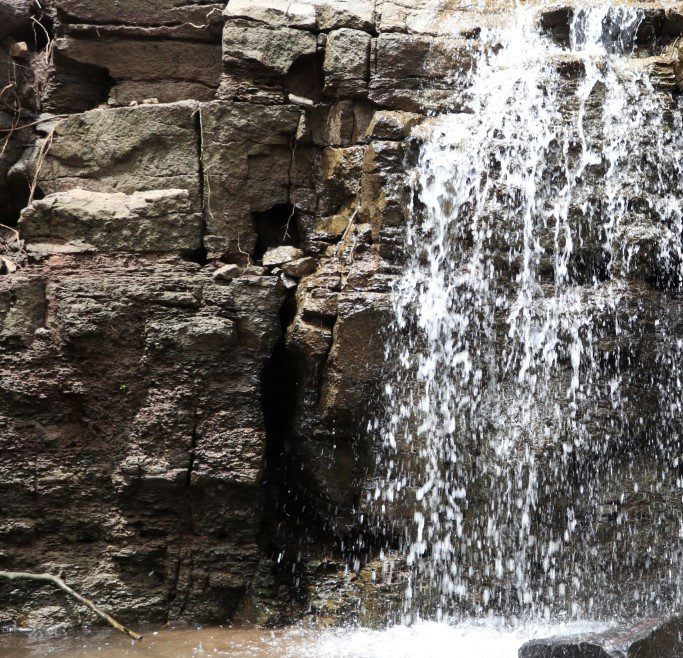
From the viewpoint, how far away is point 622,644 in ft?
12.7

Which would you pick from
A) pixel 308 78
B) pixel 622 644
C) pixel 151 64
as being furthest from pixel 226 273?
pixel 622 644

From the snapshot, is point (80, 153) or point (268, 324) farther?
point (80, 153)

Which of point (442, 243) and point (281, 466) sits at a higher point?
point (442, 243)

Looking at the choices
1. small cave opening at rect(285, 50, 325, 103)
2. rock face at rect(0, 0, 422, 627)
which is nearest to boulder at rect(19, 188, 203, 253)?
rock face at rect(0, 0, 422, 627)

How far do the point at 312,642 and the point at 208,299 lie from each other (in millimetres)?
2225

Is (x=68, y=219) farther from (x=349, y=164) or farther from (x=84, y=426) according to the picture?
(x=349, y=164)

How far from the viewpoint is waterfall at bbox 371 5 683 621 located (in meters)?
5.23

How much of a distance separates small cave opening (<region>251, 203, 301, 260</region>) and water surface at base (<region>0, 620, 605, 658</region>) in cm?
261

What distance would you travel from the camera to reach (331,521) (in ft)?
18.2

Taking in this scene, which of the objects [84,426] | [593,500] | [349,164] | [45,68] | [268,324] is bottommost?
[593,500]

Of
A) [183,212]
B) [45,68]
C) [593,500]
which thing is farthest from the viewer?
[45,68]

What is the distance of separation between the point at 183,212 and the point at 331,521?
2357mm

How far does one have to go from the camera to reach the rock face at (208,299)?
5254mm

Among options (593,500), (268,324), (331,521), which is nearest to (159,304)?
(268,324)
